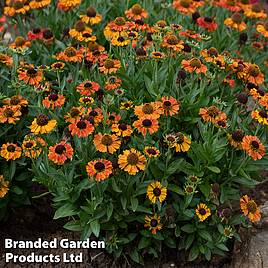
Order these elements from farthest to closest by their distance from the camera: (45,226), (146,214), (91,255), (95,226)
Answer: (45,226) < (91,255) < (146,214) < (95,226)

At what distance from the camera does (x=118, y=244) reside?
255 centimetres

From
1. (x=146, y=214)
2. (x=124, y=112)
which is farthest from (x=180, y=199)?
(x=124, y=112)

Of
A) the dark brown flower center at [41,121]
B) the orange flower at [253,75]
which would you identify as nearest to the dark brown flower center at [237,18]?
the orange flower at [253,75]

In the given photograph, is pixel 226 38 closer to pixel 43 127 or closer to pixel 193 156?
pixel 193 156

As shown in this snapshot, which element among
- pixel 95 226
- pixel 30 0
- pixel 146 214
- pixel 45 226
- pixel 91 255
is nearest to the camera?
pixel 95 226

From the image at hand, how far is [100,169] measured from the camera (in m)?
2.20

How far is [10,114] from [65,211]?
2.07 ft

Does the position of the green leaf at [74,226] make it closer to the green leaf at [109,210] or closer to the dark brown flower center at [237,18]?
the green leaf at [109,210]

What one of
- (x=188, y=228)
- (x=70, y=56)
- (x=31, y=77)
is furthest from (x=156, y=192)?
(x=70, y=56)

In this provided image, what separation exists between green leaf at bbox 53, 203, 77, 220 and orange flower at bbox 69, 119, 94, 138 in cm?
44

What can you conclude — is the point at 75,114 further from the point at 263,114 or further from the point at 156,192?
the point at 263,114

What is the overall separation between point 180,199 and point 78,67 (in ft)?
3.75

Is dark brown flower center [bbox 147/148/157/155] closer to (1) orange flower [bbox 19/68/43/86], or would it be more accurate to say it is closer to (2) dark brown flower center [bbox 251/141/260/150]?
(2) dark brown flower center [bbox 251/141/260/150]

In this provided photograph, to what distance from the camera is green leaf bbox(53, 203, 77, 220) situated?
2398 mm
